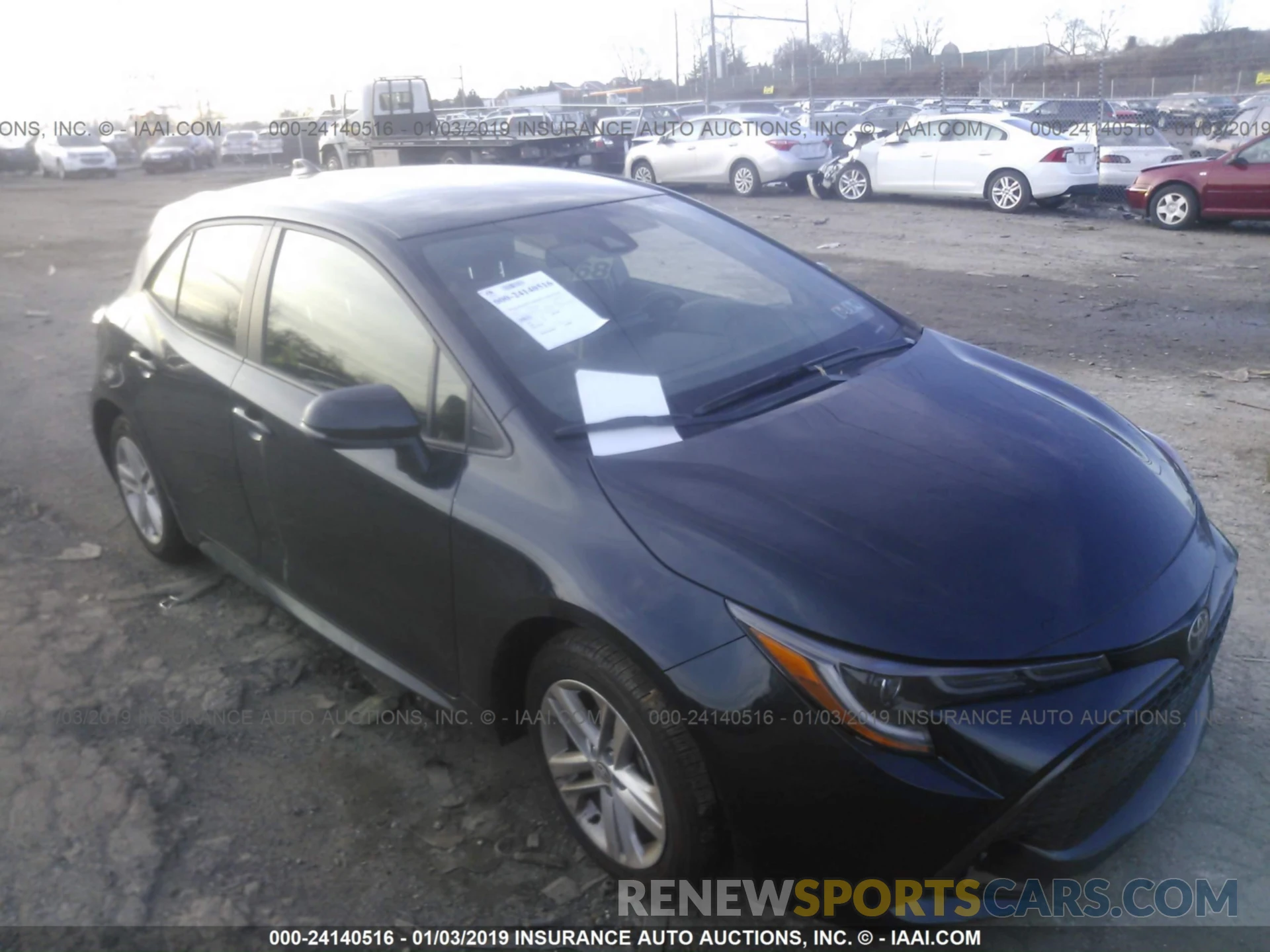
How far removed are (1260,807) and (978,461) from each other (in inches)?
49.8

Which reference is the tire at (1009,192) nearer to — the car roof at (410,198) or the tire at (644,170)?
the tire at (644,170)

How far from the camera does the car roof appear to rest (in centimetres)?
333

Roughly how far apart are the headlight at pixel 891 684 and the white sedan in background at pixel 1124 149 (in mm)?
15232

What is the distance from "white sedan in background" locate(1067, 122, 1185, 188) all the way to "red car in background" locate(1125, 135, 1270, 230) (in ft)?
5.05

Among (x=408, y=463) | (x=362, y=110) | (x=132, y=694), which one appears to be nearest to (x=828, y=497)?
(x=408, y=463)

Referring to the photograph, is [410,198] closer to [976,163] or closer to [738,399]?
[738,399]

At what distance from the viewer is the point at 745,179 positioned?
65.1 feet

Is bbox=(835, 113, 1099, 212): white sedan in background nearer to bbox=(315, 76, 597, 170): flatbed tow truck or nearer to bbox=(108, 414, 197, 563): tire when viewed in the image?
bbox=(315, 76, 597, 170): flatbed tow truck

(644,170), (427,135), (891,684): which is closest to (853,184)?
(644,170)

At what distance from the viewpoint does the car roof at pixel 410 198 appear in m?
3.33

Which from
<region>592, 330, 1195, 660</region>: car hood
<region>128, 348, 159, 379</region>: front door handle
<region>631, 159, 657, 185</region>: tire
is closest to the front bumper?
<region>592, 330, 1195, 660</region>: car hood

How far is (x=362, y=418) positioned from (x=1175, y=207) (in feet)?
45.0

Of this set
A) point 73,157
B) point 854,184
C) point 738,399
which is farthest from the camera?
point 73,157

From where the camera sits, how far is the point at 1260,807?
2898 mm
